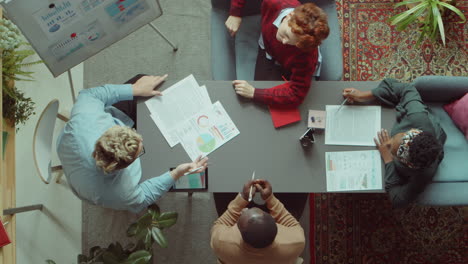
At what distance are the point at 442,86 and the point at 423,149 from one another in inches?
22.8

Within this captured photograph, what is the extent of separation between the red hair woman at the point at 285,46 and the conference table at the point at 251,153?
11 cm

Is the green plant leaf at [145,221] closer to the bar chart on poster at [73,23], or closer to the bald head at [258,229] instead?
the bald head at [258,229]

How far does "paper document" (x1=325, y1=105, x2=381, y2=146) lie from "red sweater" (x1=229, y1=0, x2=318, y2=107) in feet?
0.65

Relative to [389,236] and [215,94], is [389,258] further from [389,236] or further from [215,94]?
[215,94]

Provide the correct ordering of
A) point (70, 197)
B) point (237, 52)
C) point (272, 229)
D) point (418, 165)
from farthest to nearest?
1. point (70, 197)
2. point (237, 52)
3. point (418, 165)
4. point (272, 229)

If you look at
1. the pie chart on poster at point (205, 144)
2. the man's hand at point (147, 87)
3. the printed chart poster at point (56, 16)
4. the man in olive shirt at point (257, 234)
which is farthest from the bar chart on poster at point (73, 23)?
the man in olive shirt at point (257, 234)

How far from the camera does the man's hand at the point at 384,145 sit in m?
2.01

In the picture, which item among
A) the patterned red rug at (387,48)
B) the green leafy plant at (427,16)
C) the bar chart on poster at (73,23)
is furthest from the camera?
the patterned red rug at (387,48)

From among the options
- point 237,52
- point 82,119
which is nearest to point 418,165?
point 237,52

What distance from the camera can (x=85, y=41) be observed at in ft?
6.70

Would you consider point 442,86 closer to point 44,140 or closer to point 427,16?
point 427,16

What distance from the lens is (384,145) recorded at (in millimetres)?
2010

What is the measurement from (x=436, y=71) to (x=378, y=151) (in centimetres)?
128

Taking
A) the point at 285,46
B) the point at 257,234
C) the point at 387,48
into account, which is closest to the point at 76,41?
the point at 285,46
